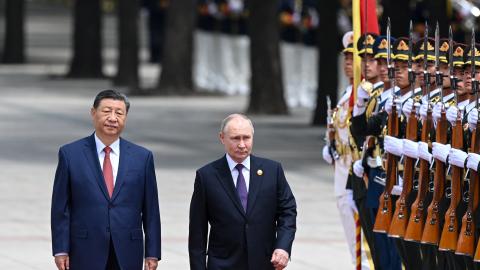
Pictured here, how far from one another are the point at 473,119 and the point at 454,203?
→ 22.3 inches

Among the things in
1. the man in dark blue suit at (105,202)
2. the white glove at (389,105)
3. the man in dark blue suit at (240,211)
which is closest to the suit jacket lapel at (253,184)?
the man in dark blue suit at (240,211)

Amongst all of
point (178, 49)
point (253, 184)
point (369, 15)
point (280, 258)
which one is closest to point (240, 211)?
point (253, 184)

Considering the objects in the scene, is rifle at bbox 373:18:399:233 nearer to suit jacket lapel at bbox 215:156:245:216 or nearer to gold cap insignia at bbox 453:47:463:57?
gold cap insignia at bbox 453:47:463:57

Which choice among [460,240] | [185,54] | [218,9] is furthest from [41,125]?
[460,240]

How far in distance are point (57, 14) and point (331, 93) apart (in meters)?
39.7

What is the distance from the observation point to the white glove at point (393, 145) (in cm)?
1102

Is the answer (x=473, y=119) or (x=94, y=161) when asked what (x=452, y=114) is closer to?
(x=473, y=119)

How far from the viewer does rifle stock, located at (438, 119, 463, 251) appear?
10188mm

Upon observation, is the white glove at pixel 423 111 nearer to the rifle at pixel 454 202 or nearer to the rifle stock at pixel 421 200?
the rifle stock at pixel 421 200

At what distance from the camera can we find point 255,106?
28.8 meters

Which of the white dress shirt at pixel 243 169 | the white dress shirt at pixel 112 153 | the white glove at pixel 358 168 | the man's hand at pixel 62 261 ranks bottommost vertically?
the man's hand at pixel 62 261

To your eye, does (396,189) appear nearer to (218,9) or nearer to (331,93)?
(331,93)

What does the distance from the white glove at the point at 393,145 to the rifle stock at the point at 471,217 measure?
104 centimetres

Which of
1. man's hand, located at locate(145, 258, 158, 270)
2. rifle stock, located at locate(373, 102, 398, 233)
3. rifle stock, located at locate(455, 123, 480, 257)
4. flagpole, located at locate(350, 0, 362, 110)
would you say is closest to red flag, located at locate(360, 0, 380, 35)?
flagpole, located at locate(350, 0, 362, 110)
